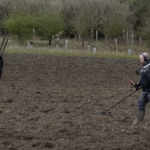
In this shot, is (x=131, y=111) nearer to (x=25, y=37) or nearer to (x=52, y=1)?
(x=25, y=37)

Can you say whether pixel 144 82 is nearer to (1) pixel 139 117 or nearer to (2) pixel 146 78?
(2) pixel 146 78

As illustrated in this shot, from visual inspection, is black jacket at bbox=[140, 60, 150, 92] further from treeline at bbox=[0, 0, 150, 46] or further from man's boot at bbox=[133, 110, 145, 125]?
treeline at bbox=[0, 0, 150, 46]

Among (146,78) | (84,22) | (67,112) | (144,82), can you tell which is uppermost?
(84,22)

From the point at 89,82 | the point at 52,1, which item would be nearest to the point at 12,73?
the point at 89,82

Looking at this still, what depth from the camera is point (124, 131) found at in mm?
7586

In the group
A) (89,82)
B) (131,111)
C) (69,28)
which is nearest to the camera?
(131,111)

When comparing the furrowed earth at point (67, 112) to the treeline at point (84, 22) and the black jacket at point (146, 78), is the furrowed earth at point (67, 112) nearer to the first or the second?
the black jacket at point (146, 78)

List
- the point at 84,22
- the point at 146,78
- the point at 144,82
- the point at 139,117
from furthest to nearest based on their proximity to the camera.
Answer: the point at 84,22 < the point at 139,117 < the point at 144,82 < the point at 146,78

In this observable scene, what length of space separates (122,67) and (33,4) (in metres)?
31.7

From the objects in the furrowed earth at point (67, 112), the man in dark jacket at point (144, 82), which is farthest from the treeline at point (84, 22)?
the man in dark jacket at point (144, 82)

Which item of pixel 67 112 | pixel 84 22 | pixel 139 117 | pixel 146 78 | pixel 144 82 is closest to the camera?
pixel 146 78

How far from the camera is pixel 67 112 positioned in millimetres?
9258

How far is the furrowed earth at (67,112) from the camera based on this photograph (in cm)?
676

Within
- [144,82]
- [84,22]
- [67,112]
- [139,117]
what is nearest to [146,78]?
[144,82]
